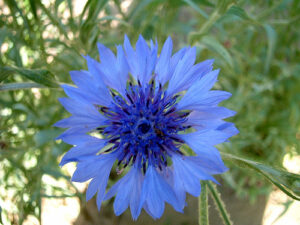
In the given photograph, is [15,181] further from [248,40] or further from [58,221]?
Result: [248,40]

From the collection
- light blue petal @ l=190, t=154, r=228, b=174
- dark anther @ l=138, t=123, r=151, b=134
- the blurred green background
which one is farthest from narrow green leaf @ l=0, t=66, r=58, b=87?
light blue petal @ l=190, t=154, r=228, b=174

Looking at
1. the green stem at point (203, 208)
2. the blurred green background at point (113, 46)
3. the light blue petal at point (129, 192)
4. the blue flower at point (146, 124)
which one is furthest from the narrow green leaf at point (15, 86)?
the green stem at point (203, 208)

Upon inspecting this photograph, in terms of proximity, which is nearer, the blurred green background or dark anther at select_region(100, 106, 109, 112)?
dark anther at select_region(100, 106, 109, 112)

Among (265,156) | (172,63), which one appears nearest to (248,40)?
(265,156)

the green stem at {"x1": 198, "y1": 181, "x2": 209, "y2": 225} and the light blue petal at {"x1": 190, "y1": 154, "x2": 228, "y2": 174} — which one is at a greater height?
the light blue petal at {"x1": 190, "y1": 154, "x2": 228, "y2": 174}

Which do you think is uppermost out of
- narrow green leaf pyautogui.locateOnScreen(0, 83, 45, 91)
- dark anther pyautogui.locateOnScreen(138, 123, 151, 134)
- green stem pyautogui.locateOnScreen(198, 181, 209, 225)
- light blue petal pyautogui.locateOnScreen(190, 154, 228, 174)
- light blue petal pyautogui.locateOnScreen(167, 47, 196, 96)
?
light blue petal pyautogui.locateOnScreen(167, 47, 196, 96)

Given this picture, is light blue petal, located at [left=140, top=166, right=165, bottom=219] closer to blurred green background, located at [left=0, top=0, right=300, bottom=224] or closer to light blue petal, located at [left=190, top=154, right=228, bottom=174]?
light blue petal, located at [left=190, top=154, right=228, bottom=174]

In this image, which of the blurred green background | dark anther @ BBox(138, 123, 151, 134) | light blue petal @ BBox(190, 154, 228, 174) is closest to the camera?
light blue petal @ BBox(190, 154, 228, 174)
